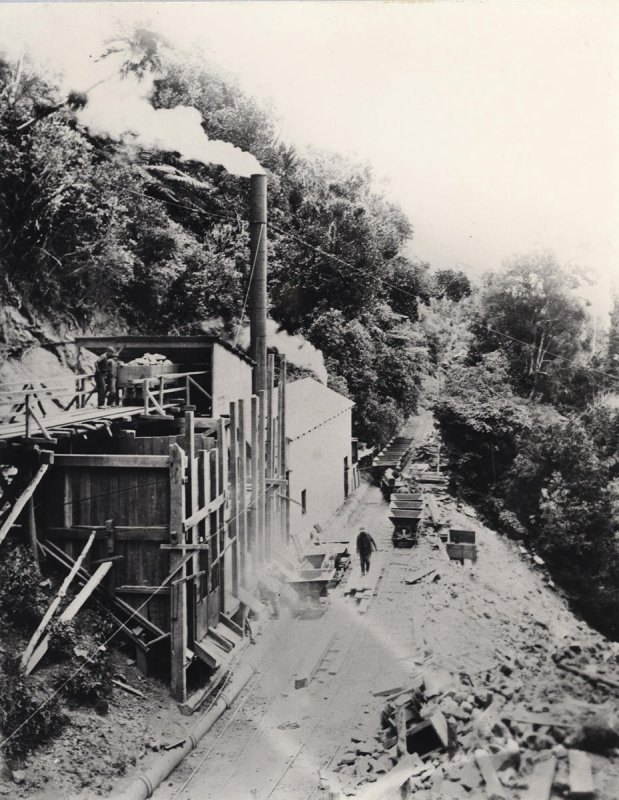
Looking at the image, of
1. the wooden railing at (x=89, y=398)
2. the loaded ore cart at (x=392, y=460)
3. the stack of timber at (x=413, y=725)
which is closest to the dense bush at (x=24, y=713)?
the wooden railing at (x=89, y=398)

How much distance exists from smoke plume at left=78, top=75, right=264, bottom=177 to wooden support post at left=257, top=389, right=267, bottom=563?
10634 mm

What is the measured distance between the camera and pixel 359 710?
12.2 m

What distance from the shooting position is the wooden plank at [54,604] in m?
10.9

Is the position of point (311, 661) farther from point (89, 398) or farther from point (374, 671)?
point (89, 398)

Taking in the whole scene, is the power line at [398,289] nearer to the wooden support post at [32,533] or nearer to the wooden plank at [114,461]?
the wooden plank at [114,461]

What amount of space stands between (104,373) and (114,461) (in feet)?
10.3

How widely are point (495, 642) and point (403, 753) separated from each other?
3.29m

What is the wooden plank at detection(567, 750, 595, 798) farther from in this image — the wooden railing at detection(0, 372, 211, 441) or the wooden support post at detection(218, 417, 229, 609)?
the wooden railing at detection(0, 372, 211, 441)

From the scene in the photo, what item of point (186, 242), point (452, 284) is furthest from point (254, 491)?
point (186, 242)

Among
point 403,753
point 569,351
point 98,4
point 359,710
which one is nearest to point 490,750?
point 403,753

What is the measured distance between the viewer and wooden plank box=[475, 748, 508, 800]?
28.8 ft

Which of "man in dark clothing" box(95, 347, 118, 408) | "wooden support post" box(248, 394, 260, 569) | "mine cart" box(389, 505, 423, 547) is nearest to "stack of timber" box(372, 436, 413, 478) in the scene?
"mine cart" box(389, 505, 423, 547)

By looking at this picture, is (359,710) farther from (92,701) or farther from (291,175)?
(291,175)

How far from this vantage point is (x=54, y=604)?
1161cm
